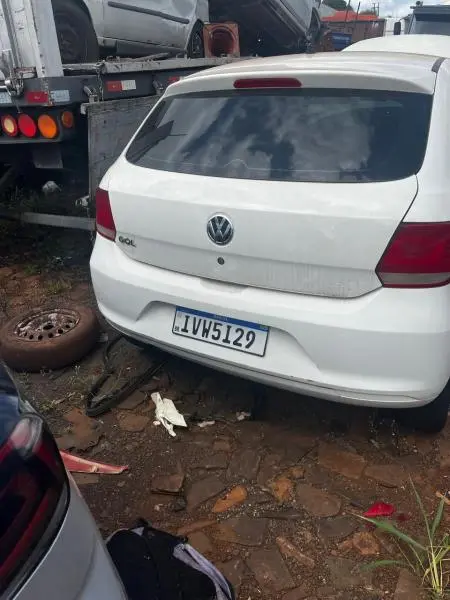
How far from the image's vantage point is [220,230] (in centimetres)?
226

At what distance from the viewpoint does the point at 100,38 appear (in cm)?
520

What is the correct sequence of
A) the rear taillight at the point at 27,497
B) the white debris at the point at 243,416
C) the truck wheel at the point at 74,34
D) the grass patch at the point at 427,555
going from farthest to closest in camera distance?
the truck wheel at the point at 74,34 < the white debris at the point at 243,416 < the grass patch at the point at 427,555 < the rear taillight at the point at 27,497

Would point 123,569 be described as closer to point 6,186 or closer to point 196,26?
point 6,186

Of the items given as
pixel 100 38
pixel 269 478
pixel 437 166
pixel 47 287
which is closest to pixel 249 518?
pixel 269 478

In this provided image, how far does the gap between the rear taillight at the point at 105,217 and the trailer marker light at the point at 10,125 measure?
1.50 m

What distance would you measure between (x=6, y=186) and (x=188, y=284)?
9.95 feet

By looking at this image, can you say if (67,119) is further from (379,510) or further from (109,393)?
(379,510)

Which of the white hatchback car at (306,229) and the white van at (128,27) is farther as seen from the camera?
the white van at (128,27)

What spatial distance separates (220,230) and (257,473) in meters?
1.09

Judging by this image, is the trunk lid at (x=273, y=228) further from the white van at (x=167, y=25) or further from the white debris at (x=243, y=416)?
the white van at (x=167, y=25)

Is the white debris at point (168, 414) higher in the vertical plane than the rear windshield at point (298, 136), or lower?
lower

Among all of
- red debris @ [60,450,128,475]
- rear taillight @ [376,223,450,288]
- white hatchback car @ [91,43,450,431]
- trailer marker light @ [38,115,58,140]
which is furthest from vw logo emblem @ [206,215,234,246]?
trailer marker light @ [38,115,58,140]

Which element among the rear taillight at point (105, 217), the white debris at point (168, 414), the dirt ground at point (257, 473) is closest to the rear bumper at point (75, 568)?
the dirt ground at point (257, 473)

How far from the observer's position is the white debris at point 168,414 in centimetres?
278
